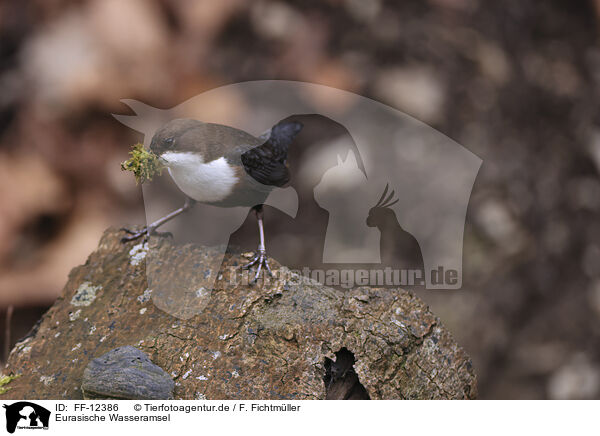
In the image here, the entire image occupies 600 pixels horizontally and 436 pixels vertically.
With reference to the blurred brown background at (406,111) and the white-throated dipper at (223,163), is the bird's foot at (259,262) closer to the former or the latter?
the white-throated dipper at (223,163)

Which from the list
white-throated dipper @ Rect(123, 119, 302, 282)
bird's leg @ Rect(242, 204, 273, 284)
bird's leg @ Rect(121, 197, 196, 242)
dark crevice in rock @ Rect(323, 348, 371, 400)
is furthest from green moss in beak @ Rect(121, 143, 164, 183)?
dark crevice in rock @ Rect(323, 348, 371, 400)

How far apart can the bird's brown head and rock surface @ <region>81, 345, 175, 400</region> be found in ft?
1.54

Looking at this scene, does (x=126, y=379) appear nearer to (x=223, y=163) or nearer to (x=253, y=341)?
(x=253, y=341)

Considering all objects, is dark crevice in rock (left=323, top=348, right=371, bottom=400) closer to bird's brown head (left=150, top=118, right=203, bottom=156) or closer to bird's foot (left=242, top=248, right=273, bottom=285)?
bird's foot (left=242, top=248, right=273, bottom=285)

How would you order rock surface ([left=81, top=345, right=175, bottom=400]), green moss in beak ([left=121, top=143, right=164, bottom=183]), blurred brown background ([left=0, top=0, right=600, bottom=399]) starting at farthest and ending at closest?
A: blurred brown background ([left=0, top=0, right=600, bottom=399]) → green moss in beak ([left=121, top=143, right=164, bottom=183]) → rock surface ([left=81, top=345, right=175, bottom=400])

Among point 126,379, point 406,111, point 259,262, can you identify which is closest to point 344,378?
point 259,262

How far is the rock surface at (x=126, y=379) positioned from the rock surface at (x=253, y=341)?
0.04 m

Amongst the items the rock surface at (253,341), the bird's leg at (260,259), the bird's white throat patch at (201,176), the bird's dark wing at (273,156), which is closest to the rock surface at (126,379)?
the rock surface at (253,341)

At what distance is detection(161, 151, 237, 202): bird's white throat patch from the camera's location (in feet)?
4.35

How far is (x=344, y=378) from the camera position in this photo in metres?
1.19

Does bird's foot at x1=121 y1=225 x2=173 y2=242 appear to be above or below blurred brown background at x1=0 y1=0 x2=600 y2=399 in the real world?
below

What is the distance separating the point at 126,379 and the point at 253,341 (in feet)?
0.91

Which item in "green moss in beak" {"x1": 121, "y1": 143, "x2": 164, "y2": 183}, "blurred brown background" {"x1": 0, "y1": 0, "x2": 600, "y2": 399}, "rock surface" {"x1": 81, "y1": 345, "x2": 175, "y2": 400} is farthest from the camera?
"blurred brown background" {"x1": 0, "y1": 0, "x2": 600, "y2": 399}

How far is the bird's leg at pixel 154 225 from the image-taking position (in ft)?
4.67
